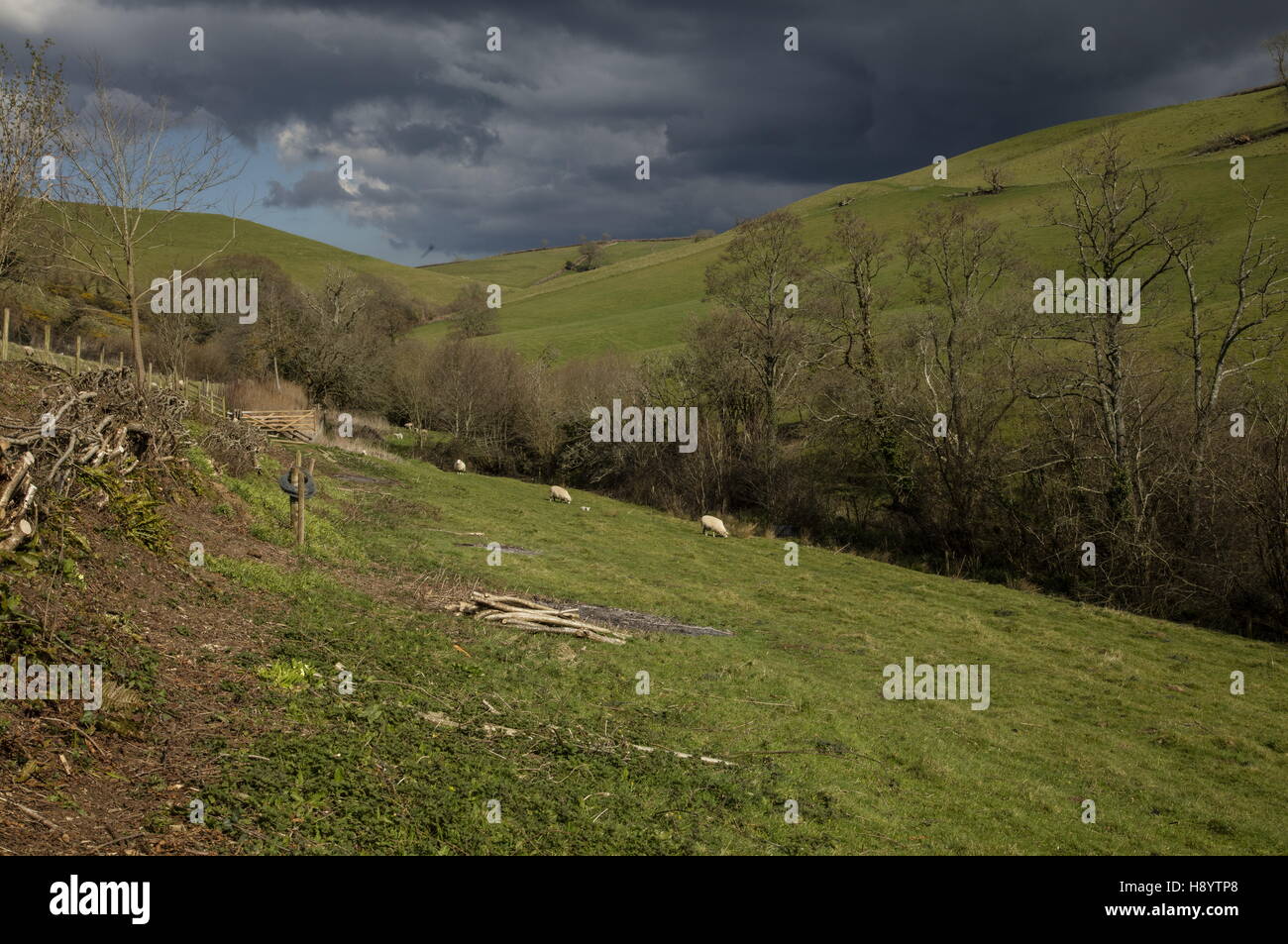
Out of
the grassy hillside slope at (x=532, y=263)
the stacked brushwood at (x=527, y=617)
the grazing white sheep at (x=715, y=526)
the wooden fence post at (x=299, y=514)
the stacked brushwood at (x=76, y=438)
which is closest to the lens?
the stacked brushwood at (x=76, y=438)

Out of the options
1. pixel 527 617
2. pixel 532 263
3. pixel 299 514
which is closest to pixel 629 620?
pixel 527 617

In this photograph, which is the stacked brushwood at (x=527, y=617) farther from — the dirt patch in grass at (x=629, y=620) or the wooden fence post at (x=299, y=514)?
the wooden fence post at (x=299, y=514)

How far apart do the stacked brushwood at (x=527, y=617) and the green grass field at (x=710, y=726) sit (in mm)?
385

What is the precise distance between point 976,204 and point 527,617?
101 m

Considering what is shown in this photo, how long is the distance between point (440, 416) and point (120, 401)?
160 ft

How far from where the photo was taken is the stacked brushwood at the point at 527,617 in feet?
51.2

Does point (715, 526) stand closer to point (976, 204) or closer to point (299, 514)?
point (299, 514)

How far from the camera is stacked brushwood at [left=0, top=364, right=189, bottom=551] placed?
9055 mm

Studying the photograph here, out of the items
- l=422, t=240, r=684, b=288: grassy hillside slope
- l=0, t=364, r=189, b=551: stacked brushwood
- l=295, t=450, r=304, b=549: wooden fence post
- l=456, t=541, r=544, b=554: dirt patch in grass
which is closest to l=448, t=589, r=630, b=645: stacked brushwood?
l=295, t=450, r=304, b=549: wooden fence post

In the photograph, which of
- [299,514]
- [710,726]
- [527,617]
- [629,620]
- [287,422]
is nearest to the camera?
[710,726]

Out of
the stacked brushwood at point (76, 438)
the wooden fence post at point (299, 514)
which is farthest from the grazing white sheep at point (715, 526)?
the stacked brushwood at point (76, 438)

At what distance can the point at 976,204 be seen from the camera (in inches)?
3880

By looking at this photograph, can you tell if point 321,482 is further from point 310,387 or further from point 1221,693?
point 310,387

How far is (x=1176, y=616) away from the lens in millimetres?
29109
